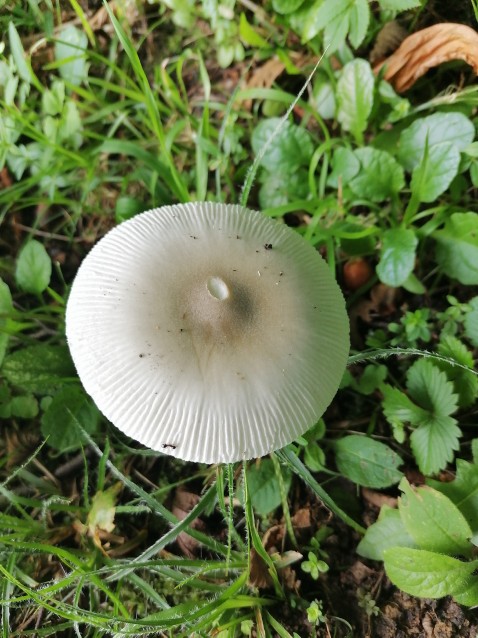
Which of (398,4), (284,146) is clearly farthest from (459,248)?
(398,4)

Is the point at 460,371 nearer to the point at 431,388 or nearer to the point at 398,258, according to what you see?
the point at 431,388

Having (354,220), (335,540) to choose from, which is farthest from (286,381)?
(354,220)

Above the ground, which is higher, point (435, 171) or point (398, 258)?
point (435, 171)

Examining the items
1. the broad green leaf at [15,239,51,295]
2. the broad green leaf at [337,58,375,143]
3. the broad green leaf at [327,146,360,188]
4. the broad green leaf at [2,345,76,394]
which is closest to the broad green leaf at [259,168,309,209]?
the broad green leaf at [327,146,360,188]

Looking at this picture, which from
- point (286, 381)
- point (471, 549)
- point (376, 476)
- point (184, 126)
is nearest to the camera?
point (286, 381)

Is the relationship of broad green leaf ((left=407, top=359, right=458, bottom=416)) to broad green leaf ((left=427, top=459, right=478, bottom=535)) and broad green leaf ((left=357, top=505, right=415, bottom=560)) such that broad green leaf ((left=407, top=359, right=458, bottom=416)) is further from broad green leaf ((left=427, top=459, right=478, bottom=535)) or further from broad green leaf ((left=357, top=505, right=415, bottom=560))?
broad green leaf ((left=357, top=505, right=415, bottom=560))

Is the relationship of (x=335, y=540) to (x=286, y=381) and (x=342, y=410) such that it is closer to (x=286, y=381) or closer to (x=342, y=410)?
(x=342, y=410)
